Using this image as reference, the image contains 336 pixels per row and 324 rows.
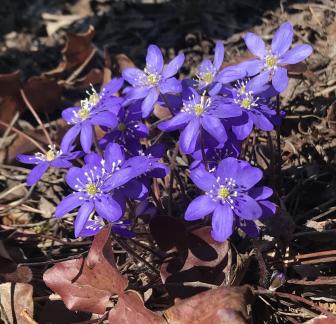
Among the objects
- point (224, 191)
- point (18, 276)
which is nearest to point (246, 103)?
point (224, 191)

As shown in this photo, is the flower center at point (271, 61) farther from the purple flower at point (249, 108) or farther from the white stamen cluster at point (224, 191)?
the white stamen cluster at point (224, 191)

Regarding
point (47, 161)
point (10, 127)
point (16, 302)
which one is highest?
point (47, 161)

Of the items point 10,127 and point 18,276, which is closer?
point 18,276

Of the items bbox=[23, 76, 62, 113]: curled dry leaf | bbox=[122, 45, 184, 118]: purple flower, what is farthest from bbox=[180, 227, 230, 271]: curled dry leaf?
bbox=[23, 76, 62, 113]: curled dry leaf

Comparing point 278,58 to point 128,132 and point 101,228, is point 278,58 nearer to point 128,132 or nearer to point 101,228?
point 128,132

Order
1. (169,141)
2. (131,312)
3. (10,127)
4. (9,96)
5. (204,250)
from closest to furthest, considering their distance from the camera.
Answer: (131,312), (204,250), (169,141), (10,127), (9,96)

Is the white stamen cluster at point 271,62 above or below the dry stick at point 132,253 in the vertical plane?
above

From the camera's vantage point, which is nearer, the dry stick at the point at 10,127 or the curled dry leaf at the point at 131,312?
the curled dry leaf at the point at 131,312

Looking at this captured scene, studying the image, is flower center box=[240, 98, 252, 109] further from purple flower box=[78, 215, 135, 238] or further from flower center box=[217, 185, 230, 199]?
purple flower box=[78, 215, 135, 238]

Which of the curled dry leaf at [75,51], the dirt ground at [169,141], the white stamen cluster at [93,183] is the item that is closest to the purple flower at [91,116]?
the white stamen cluster at [93,183]
